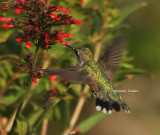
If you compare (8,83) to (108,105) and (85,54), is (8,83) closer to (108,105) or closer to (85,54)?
(85,54)

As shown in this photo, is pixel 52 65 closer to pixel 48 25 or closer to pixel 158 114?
pixel 48 25

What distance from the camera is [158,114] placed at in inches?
220

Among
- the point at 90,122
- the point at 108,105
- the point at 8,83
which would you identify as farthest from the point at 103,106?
the point at 8,83

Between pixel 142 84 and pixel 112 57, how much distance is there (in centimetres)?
277

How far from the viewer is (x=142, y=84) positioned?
5.83m

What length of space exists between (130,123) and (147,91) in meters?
0.52

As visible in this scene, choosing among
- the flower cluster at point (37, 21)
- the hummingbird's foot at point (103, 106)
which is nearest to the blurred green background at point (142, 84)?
the hummingbird's foot at point (103, 106)

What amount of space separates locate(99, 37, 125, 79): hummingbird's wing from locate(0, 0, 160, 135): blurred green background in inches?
81.2

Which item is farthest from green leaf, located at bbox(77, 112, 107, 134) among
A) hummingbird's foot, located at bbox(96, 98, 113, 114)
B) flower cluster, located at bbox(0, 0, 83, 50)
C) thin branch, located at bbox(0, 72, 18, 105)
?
flower cluster, located at bbox(0, 0, 83, 50)

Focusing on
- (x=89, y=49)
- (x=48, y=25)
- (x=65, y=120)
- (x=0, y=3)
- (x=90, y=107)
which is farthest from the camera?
(x=90, y=107)

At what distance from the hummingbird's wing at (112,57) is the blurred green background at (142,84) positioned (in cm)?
206

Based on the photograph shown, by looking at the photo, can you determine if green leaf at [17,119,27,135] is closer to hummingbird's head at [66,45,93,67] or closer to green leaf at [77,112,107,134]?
hummingbird's head at [66,45,93,67]

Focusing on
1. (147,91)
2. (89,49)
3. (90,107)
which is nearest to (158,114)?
(147,91)

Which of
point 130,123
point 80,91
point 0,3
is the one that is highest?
point 0,3
